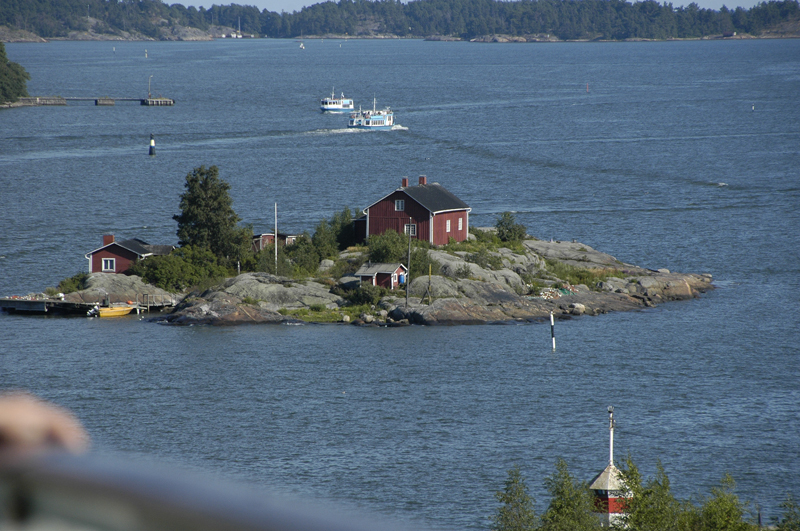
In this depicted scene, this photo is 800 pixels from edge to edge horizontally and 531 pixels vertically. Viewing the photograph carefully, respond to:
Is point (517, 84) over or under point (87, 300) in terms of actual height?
over

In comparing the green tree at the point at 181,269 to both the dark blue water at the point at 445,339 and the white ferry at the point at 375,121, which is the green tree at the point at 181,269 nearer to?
the dark blue water at the point at 445,339

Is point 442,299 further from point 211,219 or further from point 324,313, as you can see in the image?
point 211,219

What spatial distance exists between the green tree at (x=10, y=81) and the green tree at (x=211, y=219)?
3571 inches

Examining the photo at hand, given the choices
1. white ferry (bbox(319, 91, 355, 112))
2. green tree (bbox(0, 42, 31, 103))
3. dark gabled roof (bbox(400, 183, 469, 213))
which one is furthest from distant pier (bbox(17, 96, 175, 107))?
dark gabled roof (bbox(400, 183, 469, 213))

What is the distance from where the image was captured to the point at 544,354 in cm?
3628

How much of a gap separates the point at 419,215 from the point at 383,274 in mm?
4743

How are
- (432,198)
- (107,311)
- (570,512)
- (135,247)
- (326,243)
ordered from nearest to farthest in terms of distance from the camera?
1. (570,512)
2. (107,311)
3. (135,247)
4. (432,198)
5. (326,243)

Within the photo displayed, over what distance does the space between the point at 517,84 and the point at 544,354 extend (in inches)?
5195

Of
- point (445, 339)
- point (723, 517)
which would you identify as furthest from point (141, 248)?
point (723, 517)

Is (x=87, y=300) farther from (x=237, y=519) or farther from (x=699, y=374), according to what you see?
(x=237, y=519)

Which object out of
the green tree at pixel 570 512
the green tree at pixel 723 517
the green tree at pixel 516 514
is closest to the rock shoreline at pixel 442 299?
the green tree at pixel 516 514

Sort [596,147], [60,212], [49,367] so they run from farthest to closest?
A: [596,147] < [60,212] < [49,367]

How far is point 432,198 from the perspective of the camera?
45656mm

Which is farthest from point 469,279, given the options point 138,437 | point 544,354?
point 138,437
